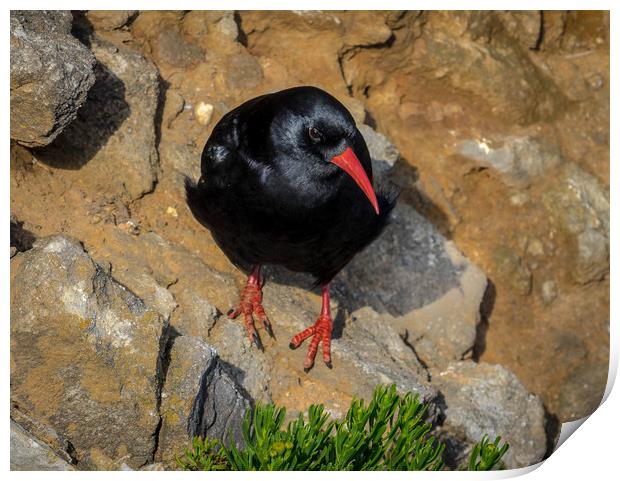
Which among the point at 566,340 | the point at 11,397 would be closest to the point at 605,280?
the point at 566,340

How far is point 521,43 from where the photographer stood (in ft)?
25.5

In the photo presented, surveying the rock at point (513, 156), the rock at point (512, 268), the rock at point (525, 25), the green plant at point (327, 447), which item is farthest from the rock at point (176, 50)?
the green plant at point (327, 447)

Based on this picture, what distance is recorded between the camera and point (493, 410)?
20.0 ft

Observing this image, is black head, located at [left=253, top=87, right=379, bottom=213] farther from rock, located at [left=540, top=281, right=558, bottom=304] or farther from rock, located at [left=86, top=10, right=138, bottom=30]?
rock, located at [left=540, top=281, right=558, bottom=304]

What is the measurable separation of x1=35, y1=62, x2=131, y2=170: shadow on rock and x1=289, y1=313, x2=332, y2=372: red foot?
1.83 meters

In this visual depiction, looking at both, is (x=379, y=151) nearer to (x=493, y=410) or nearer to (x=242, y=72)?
(x=242, y=72)

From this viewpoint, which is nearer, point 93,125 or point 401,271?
point 93,125

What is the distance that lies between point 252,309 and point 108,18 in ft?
7.89

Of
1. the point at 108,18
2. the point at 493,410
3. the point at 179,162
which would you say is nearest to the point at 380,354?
the point at 493,410

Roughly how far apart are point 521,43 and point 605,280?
229cm

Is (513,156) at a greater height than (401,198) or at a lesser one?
greater

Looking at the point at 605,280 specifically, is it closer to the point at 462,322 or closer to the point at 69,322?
the point at 462,322

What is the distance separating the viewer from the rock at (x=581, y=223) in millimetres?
7578

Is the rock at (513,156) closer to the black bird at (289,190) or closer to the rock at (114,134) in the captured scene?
the black bird at (289,190)
